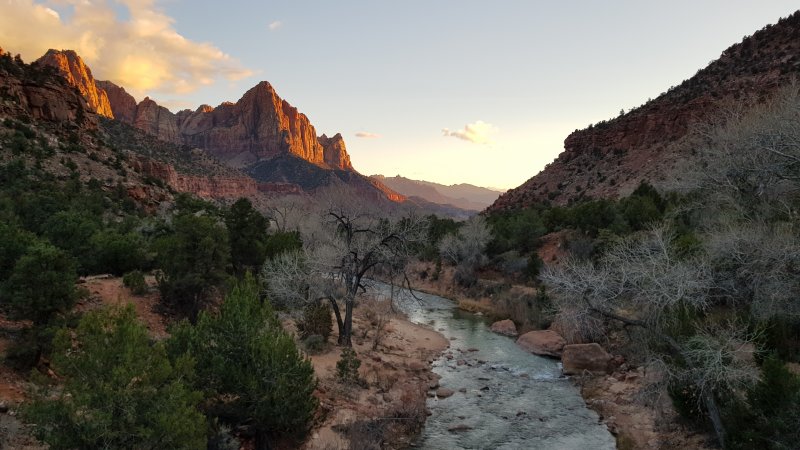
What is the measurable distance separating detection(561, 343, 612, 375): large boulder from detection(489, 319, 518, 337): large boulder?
7.31 m

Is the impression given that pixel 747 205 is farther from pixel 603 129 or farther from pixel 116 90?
pixel 116 90

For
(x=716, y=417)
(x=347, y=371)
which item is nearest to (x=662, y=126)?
(x=716, y=417)

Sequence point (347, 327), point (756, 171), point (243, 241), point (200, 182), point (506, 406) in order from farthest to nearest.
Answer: point (200, 182), point (243, 241), point (347, 327), point (756, 171), point (506, 406)

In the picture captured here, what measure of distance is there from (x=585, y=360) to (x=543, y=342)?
404 cm

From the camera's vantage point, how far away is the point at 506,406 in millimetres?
18234

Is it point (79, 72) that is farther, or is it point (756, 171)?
point (79, 72)

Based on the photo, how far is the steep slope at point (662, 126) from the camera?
52188 millimetres

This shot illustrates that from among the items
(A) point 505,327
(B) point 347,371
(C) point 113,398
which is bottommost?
(A) point 505,327

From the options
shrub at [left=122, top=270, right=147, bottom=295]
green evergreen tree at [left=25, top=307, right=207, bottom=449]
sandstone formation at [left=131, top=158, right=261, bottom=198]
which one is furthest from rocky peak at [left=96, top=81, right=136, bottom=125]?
green evergreen tree at [left=25, top=307, right=207, bottom=449]

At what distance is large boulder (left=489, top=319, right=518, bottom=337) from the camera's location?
3050cm

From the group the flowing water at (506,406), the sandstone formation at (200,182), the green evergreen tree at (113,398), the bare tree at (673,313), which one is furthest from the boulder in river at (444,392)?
the sandstone formation at (200,182)

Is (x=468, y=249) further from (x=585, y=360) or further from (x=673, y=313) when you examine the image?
(x=673, y=313)

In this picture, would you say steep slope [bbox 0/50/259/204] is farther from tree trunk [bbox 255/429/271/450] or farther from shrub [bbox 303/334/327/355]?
tree trunk [bbox 255/429/271/450]

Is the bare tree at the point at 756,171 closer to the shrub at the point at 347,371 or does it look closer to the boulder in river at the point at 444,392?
the boulder in river at the point at 444,392
